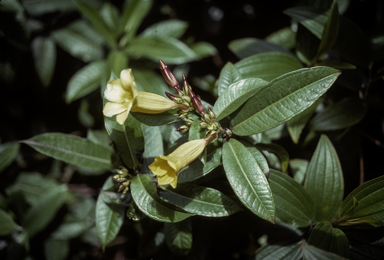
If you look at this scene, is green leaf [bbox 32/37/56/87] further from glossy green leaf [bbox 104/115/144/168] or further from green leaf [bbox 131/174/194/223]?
green leaf [bbox 131/174/194/223]

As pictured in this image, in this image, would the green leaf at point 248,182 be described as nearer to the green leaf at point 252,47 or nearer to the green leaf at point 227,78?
the green leaf at point 227,78

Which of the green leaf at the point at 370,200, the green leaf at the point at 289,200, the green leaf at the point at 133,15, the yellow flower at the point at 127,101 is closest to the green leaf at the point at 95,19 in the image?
the green leaf at the point at 133,15

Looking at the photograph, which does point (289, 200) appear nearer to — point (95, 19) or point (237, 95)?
point (237, 95)

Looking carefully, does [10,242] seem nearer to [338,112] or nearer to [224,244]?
[224,244]

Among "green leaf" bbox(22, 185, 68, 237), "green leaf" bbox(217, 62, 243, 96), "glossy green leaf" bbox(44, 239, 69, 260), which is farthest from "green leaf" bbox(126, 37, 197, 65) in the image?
"glossy green leaf" bbox(44, 239, 69, 260)

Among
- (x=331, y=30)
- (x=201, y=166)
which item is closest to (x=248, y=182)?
(x=201, y=166)
